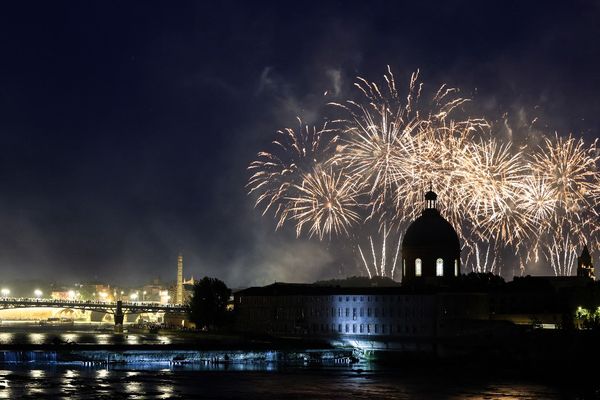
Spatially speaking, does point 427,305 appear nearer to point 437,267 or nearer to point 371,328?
point 437,267

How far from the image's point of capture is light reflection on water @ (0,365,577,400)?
229 feet

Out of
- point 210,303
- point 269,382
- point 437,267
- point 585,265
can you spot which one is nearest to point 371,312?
point 437,267

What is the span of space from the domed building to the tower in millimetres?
30887

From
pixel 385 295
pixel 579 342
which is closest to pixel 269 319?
pixel 385 295

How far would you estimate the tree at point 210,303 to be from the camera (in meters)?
145

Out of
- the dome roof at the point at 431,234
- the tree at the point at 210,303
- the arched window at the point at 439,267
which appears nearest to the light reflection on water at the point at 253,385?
the arched window at the point at 439,267

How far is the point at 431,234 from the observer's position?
121 m

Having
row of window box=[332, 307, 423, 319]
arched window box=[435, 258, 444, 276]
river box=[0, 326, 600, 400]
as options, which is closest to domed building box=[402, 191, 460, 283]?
arched window box=[435, 258, 444, 276]

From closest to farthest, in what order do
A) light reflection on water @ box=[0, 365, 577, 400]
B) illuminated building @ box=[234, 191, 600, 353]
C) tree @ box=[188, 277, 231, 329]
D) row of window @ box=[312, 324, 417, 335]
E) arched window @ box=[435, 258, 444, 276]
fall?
light reflection on water @ box=[0, 365, 577, 400] → illuminated building @ box=[234, 191, 600, 353] → row of window @ box=[312, 324, 417, 335] → arched window @ box=[435, 258, 444, 276] → tree @ box=[188, 277, 231, 329]

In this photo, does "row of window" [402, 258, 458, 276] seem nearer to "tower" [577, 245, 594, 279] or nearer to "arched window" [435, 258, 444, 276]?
"arched window" [435, 258, 444, 276]

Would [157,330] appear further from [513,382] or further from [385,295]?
[513,382]

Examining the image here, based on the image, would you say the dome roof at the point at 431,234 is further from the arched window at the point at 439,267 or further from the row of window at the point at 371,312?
the row of window at the point at 371,312

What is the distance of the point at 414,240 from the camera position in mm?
121812

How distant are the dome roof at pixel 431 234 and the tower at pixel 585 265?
31.5 metres
